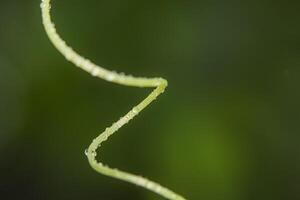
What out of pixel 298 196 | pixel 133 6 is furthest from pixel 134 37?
pixel 298 196

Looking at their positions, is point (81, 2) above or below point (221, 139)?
above

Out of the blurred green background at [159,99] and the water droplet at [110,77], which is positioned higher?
the blurred green background at [159,99]

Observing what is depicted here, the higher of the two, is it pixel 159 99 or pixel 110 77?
pixel 159 99

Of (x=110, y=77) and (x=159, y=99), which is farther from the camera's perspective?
(x=159, y=99)

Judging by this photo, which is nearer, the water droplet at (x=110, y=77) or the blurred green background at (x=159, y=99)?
the water droplet at (x=110, y=77)

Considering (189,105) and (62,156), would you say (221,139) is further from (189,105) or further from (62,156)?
(62,156)

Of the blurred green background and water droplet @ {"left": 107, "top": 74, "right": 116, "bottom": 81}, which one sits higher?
the blurred green background

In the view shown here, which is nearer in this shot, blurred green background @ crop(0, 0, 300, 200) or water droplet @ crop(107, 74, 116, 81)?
water droplet @ crop(107, 74, 116, 81)
